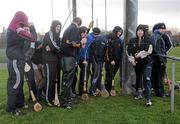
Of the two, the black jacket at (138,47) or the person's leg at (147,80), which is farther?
the black jacket at (138,47)

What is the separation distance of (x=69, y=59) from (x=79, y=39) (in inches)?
21.0

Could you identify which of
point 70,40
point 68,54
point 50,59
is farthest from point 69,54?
point 50,59

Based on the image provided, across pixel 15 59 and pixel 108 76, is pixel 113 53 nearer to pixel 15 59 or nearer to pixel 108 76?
pixel 108 76

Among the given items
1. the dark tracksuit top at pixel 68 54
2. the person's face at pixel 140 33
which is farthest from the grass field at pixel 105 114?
the person's face at pixel 140 33

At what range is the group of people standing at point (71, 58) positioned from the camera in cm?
985

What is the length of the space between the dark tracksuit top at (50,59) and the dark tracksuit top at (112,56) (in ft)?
6.38

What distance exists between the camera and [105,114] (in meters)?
9.79

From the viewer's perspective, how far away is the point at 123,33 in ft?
41.3

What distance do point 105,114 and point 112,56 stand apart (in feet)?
9.18

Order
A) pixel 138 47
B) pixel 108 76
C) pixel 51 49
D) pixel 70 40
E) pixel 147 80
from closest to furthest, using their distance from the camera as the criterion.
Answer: pixel 70 40 → pixel 51 49 → pixel 147 80 → pixel 138 47 → pixel 108 76

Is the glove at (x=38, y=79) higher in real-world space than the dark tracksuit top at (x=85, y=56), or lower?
lower

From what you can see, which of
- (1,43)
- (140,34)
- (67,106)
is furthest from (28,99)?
(1,43)

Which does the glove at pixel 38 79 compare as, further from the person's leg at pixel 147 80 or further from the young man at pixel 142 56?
the person's leg at pixel 147 80

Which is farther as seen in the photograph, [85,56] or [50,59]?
[85,56]
